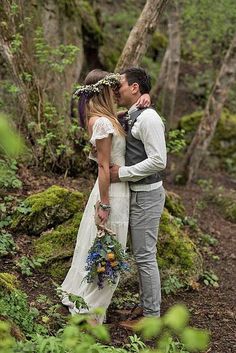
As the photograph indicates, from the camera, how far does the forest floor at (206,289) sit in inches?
202

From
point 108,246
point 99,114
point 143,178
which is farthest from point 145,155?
point 108,246

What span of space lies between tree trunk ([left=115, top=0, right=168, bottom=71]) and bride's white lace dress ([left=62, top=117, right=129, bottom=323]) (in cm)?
301

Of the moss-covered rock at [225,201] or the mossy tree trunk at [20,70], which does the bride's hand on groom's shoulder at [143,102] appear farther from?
the moss-covered rock at [225,201]

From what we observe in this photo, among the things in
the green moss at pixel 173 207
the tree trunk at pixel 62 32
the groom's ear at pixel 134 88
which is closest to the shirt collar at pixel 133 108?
the groom's ear at pixel 134 88

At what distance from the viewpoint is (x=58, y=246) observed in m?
5.94

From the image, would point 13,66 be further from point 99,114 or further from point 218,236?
point 218,236

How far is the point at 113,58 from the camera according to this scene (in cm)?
1493

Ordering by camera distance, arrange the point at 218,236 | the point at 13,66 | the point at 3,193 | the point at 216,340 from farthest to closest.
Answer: the point at 218,236 < the point at 13,66 < the point at 3,193 < the point at 216,340

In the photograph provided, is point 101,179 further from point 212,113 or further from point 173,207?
point 212,113

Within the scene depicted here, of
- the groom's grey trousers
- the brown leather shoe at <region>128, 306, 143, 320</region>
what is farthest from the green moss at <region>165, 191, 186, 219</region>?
the groom's grey trousers

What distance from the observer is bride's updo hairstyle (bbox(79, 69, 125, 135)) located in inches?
181

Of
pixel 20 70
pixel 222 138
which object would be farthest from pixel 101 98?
pixel 222 138

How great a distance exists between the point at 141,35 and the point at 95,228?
353 cm

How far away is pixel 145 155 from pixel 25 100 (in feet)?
11.1
